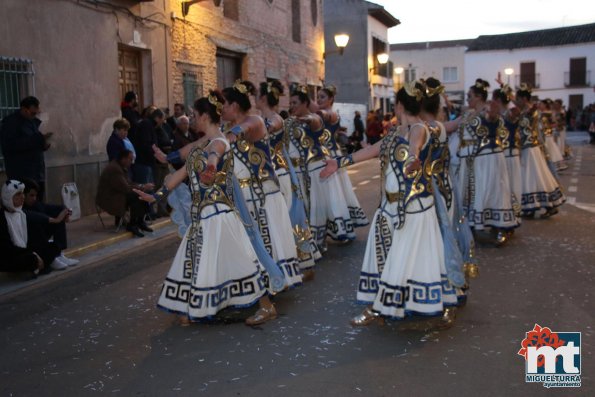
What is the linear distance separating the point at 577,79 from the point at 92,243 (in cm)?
5669

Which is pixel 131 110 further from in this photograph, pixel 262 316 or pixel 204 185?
pixel 262 316

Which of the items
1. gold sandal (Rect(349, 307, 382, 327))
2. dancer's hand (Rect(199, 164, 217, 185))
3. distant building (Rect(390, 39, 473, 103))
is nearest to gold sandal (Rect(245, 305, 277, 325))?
gold sandal (Rect(349, 307, 382, 327))

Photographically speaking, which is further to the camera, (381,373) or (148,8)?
(148,8)

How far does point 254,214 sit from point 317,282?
1.18 metres

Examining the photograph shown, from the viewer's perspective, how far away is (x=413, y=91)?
5.33 meters

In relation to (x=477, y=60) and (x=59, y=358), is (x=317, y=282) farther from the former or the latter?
(x=477, y=60)

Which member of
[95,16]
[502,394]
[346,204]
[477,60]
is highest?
[477,60]

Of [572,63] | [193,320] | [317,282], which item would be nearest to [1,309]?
[193,320]

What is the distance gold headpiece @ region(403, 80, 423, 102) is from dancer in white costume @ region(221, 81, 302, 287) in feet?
4.31

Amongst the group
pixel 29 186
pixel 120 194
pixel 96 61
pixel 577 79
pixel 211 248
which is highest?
pixel 577 79

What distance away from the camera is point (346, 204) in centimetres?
888

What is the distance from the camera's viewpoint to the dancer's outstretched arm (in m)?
5.36

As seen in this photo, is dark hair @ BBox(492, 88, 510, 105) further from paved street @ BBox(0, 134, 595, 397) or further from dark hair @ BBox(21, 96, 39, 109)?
dark hair @ BBox(21, 96, 39, 109)

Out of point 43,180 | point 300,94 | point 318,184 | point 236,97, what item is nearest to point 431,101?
point 236,97
